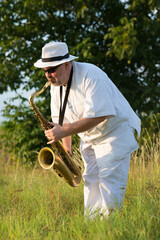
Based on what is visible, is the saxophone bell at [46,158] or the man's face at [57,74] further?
the saxophone bell at [46,158]

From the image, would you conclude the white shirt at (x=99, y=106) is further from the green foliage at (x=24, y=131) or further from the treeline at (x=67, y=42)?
the green foliage at (x=24, y=131)

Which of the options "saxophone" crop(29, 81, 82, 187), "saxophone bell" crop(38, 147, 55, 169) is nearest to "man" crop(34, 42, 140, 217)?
"saxophone" crop(29, 81, 82, 187)

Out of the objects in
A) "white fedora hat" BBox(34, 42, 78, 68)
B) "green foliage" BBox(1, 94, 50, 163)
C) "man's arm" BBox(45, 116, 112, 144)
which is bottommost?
"green foliage" BBox(1, 94, 50, 163)

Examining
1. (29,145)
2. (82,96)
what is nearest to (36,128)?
(29,145)

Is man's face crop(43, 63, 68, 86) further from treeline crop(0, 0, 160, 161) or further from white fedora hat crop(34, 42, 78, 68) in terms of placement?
treeline crop(0, 0, 160, 161)

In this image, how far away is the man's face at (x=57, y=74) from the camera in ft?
10.9

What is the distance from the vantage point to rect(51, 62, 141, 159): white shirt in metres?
3.14

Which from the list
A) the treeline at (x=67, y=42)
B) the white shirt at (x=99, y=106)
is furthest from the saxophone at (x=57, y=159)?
the treeline at (x=67, y=42)

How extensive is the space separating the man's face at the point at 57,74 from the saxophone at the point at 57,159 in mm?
416

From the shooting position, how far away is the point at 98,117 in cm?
317

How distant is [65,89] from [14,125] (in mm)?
5705

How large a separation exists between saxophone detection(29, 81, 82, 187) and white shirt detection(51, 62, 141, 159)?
0.35 m

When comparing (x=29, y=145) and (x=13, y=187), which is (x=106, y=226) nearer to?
(x=13, y=187)

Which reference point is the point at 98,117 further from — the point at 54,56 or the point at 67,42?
the point at 67,42
